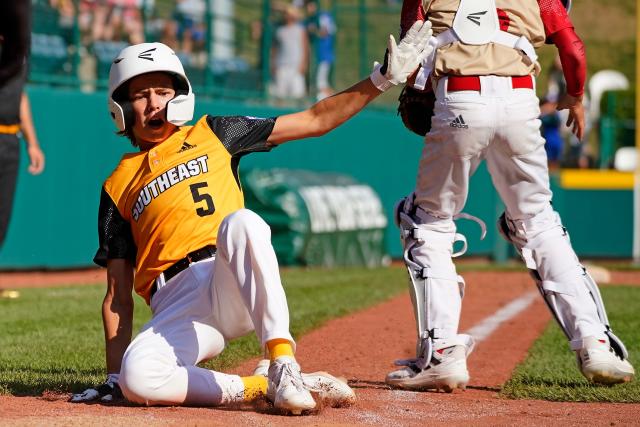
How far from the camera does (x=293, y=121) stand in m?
5.04

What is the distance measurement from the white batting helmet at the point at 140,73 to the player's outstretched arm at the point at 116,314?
0.60m

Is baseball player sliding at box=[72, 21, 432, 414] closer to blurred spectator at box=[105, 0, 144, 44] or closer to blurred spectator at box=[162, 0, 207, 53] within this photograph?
blurred spectator at box=[105, 0, 144, 44]

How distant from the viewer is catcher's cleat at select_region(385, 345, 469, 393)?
17.7 ft

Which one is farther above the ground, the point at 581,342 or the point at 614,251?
the point at 581,342

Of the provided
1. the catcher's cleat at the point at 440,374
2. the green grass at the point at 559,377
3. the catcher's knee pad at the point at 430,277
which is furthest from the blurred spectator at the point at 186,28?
the catcher's cleat at the point at 440,374

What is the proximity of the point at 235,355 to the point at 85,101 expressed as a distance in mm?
7510

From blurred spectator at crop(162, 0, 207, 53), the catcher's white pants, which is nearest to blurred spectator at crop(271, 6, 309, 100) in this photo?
blurred spectator at crop(162, 0, 207, 53)

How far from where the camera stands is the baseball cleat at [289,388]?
4.38 metres

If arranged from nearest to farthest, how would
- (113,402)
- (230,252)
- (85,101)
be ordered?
1. (230,252)
2. (113,402)
3. (85,101)

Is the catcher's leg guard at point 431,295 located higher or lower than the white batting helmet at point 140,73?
lower

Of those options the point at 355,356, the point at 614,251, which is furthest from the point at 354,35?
the point at 355,356

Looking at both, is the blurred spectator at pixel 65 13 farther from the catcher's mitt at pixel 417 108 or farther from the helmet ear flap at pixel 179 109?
the helmet ear flap at pixel 179 109

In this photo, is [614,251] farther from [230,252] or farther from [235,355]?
[230,252]

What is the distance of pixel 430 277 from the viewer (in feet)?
18.2
